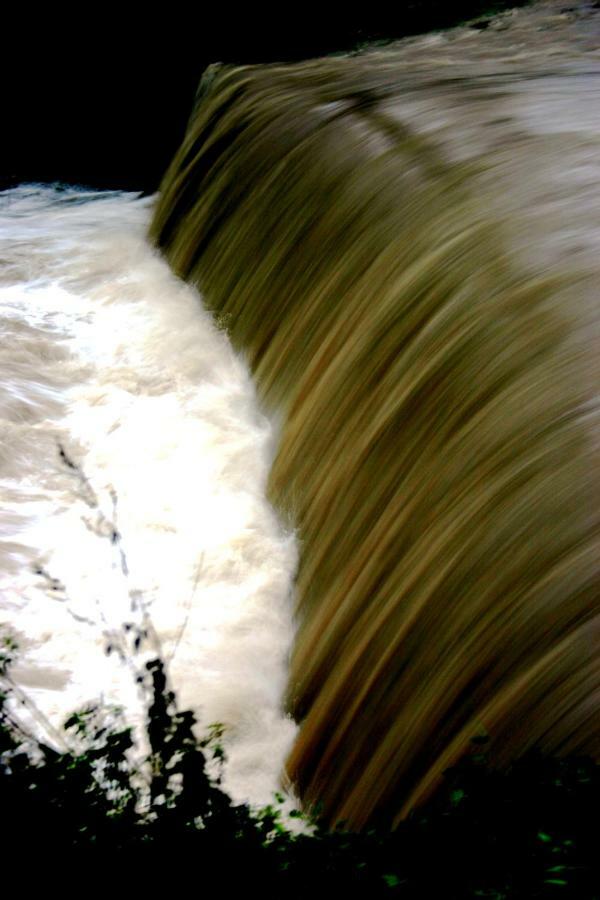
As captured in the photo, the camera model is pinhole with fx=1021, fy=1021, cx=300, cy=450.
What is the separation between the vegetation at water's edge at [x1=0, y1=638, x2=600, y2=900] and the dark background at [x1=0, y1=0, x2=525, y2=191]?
8.95 metres

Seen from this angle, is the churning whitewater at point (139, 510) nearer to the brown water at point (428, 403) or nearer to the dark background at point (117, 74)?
the brown water at point (428, 403)

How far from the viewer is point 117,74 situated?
469 inches

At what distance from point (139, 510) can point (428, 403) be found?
58.6 inches

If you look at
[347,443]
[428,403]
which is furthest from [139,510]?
[428,403]

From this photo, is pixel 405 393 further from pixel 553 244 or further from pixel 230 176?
pixel 230 176

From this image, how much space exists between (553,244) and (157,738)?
2324 millimetres

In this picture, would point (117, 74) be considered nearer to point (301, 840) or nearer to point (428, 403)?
point (428, 403)

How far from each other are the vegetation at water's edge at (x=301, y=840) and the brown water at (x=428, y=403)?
0.43 metres

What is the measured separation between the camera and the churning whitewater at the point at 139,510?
11.2ft

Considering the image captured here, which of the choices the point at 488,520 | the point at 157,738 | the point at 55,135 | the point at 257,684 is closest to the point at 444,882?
the point at 157,738

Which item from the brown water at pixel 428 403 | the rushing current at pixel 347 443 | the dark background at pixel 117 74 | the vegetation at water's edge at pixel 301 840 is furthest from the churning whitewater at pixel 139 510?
the dark background at pixel 117 74

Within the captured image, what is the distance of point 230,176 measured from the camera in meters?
6.43

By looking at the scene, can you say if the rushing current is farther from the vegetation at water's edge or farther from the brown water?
the vegetation at water's edge

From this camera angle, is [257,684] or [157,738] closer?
[157,738]
